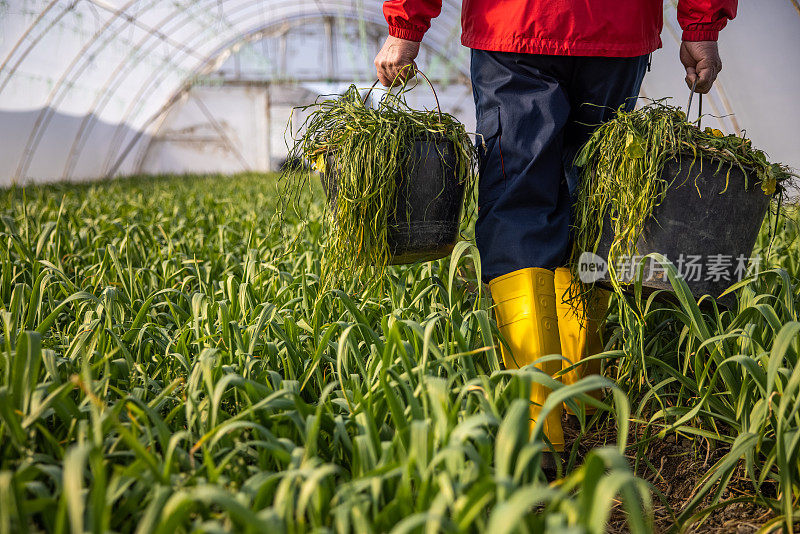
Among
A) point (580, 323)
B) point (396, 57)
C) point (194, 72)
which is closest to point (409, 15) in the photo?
point (396, 57)

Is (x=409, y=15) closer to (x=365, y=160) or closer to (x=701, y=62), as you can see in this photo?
(x=365, y=160)

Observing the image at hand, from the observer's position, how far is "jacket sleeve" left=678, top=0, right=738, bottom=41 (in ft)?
4.57

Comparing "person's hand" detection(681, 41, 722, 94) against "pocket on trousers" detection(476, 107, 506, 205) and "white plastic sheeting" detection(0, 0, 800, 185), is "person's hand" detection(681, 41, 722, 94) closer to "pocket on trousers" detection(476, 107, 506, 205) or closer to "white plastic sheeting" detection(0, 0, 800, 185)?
"pocket on trousers" detection(476, 107, 506, 205)

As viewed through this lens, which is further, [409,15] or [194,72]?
[194,72]

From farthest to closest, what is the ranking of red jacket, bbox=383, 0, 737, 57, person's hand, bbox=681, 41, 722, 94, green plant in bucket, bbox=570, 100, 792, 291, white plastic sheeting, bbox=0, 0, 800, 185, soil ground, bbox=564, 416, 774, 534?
white plastic sheeting, bbox=0, 0, 800, 185 < person's hand, bbox=681, 41, 722, 94 < red jacket, bbox=383, 0, 737, 57 < green plant in bucket, bbox=570, 100, 792, 291 < soil ground, bbox=564, 416, 774, 534

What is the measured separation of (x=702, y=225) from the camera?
1240 millimetres

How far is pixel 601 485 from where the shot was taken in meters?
0.60

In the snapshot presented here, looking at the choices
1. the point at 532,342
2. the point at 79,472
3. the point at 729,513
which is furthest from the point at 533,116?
the point at 79,472

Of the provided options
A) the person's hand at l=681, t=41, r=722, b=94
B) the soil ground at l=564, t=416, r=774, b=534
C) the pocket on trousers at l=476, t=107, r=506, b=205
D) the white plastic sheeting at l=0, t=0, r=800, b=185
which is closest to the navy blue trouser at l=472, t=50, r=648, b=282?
the pocket on trousers at l=476, t=107, r=506, b=205

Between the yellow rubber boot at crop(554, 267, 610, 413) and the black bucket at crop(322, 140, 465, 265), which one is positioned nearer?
the black bucket at crop(322, 140, 465, 265)

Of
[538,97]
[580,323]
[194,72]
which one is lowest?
[580,323]

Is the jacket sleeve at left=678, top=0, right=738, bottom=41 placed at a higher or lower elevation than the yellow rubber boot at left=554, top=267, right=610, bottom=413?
higher

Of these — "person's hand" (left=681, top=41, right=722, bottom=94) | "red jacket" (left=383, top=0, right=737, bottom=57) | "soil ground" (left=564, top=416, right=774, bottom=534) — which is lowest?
"soil ground" (left=564, top=416, right=774, bottom=534)

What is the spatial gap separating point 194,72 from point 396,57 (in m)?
12.0
